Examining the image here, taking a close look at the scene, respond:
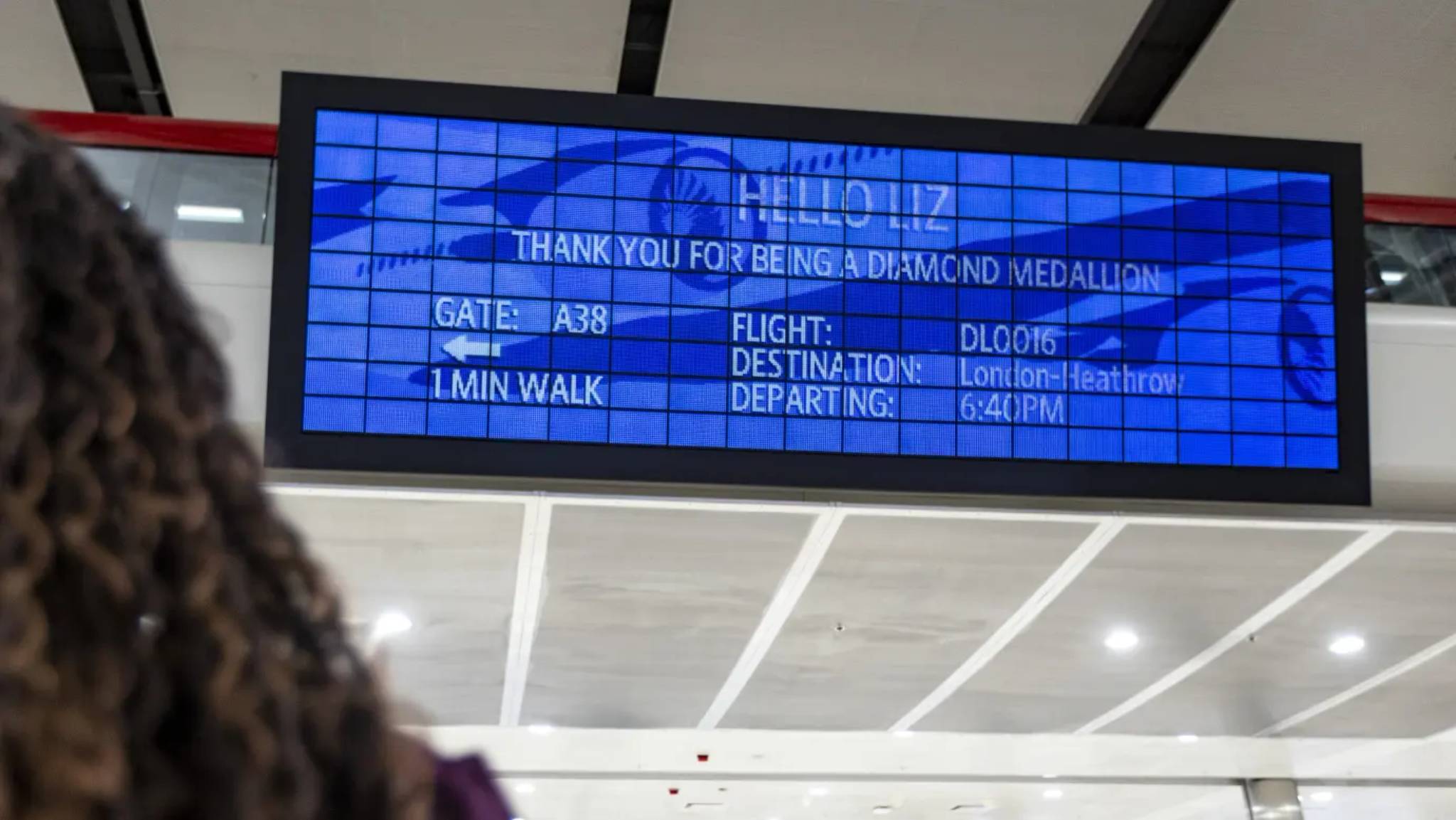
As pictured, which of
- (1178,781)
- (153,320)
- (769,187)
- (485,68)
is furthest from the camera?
(1178,781)

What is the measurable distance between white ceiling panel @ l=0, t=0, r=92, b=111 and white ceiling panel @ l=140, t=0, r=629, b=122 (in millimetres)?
Result: 608

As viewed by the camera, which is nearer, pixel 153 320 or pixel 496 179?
pixel 153 320

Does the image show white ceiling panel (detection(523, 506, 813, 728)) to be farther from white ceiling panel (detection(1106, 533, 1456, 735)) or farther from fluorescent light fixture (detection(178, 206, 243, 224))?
white ceiling panel (detection(1106, 533, 1456, 735))

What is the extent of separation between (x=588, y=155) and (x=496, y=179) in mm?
242

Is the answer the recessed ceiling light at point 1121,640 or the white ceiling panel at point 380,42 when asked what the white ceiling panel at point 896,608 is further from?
the white ceiling panel at point 380,42

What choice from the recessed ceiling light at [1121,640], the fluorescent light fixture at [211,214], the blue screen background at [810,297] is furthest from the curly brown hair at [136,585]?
the recessed ceiling light at [1121,640]

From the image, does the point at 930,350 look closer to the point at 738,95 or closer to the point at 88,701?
the point at 88,701

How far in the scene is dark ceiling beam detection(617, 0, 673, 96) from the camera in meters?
10.0

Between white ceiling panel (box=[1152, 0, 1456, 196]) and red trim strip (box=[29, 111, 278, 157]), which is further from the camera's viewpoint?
white ceiling panel (box=[1152, 0, 1456, 196])

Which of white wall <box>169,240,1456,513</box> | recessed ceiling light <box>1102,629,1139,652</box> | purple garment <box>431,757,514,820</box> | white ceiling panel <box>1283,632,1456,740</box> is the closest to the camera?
purple garment <box>431,757,514,820</box>

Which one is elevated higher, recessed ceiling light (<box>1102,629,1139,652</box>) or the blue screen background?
the blue screen background

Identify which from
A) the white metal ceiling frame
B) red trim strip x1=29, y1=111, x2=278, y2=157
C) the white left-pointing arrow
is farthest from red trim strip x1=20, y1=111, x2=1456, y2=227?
the white left-pointing arrow

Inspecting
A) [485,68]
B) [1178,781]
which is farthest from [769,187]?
[1178,781]

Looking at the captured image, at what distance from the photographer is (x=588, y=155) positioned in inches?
168
